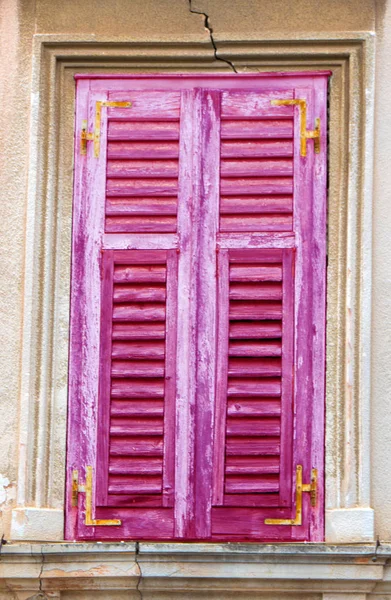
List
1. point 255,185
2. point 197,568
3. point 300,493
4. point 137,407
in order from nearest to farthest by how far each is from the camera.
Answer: point 197,568
point 300,493
point 137,407
point 255,185

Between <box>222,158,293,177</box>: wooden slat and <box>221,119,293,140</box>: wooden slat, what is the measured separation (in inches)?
4.2

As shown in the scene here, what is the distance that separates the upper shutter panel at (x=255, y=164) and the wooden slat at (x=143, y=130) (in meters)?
0.23

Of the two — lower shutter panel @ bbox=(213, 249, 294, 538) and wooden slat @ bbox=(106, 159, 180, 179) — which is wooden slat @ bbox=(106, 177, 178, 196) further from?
lower shutter panel @ bbox=(213, 249, 294, 538)

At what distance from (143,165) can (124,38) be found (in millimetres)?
577

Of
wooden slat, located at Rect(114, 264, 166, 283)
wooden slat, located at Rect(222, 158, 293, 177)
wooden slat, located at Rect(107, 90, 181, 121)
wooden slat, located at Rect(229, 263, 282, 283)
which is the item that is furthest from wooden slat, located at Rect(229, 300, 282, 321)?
wooden slat, located at Rect(107, 90, 181, 121)

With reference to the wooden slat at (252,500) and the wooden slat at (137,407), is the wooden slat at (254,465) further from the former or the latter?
the wooden slat at (137,407)

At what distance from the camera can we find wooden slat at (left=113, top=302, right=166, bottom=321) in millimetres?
7793

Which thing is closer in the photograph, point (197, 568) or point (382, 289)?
point (197, 568)

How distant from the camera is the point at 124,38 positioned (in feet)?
26.0

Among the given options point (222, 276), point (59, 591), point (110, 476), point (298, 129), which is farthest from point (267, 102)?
point (59, 591)

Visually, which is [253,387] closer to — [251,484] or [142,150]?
[251,484]

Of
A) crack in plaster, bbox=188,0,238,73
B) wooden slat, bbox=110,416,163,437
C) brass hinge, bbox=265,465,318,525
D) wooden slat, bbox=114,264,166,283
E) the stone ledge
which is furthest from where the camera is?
crack in plaster, bbox=188,0,238,73

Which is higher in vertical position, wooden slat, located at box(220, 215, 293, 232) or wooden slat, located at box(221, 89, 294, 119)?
wooden slat, located at box(221, 89, 294, 119)

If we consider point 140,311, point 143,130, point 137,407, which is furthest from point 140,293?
point 143,130
